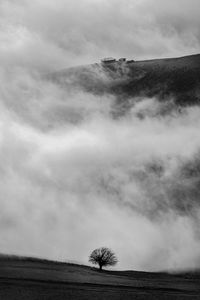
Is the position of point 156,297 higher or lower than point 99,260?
lower

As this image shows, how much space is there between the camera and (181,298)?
223 feet

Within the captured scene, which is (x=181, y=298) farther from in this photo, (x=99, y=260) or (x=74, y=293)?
(x=99, y=260)

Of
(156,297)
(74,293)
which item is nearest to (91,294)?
(74,293)

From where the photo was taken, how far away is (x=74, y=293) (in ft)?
204

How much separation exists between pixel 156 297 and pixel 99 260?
314 ft

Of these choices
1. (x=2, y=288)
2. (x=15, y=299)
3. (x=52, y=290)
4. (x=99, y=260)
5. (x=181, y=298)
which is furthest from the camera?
(x=99, y=260)

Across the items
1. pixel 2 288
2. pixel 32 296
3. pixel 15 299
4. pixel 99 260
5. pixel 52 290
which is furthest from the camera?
pixel 99 260

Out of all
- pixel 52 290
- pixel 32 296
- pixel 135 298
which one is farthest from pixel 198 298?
pixel 32 296

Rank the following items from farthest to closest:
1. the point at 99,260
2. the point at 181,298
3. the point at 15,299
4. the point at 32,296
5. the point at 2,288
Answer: the point at 99,260
the point at 181,298
the point at 2,288
the point at 32,296
the point at 15,299

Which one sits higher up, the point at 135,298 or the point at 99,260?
the point at 99,260

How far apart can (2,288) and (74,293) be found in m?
8.88

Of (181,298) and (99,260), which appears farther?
(99,260)

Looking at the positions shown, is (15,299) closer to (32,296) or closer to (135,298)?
(32,296)

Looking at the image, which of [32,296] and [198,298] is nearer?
[32,296]
